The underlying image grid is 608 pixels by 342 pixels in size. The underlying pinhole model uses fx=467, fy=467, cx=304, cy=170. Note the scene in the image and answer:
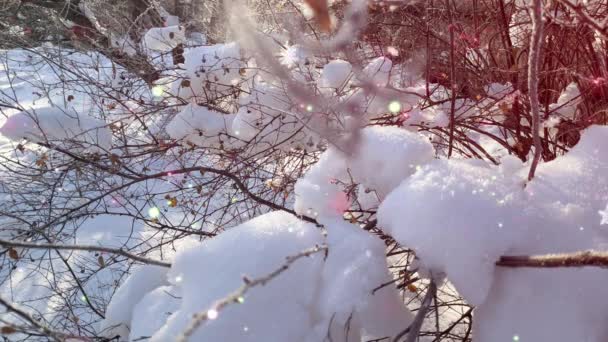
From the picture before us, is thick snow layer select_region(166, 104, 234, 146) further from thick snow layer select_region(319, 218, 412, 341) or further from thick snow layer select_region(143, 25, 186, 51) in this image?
thick snow layer select_region(319, 218, 412, 341)

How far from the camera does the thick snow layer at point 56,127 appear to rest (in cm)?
323

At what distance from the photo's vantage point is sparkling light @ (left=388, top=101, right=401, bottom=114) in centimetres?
224

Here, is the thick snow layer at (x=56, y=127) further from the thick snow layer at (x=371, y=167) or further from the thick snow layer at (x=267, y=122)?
the thick snow layer at (x=371, y=167)

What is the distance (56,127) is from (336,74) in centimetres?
225

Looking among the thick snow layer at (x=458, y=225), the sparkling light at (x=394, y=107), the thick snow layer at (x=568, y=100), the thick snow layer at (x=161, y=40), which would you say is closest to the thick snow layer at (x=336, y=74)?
the sparkling light at (x=394, y=107)

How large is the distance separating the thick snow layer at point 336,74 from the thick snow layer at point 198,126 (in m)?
0.91

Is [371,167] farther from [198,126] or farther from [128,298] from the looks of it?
[198,126]

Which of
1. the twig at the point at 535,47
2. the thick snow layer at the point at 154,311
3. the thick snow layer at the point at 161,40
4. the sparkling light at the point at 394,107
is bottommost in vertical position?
the twig at the point at 535,47

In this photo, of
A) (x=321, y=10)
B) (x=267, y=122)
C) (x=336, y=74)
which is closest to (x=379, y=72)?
(x=336, y=74)

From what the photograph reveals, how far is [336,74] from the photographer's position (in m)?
2.45

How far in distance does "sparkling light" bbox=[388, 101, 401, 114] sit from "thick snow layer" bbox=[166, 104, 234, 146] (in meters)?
1.25

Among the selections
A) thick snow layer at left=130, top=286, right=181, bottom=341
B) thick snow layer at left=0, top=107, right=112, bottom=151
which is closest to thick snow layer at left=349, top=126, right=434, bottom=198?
thick snow layer at left=130, top=286, right=181, bottom=341

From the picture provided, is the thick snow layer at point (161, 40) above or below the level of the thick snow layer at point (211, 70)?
above

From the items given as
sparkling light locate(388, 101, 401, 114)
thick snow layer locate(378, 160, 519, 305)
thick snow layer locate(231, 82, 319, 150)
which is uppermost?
thick snow layer locate(231, 82, 319, 150)
